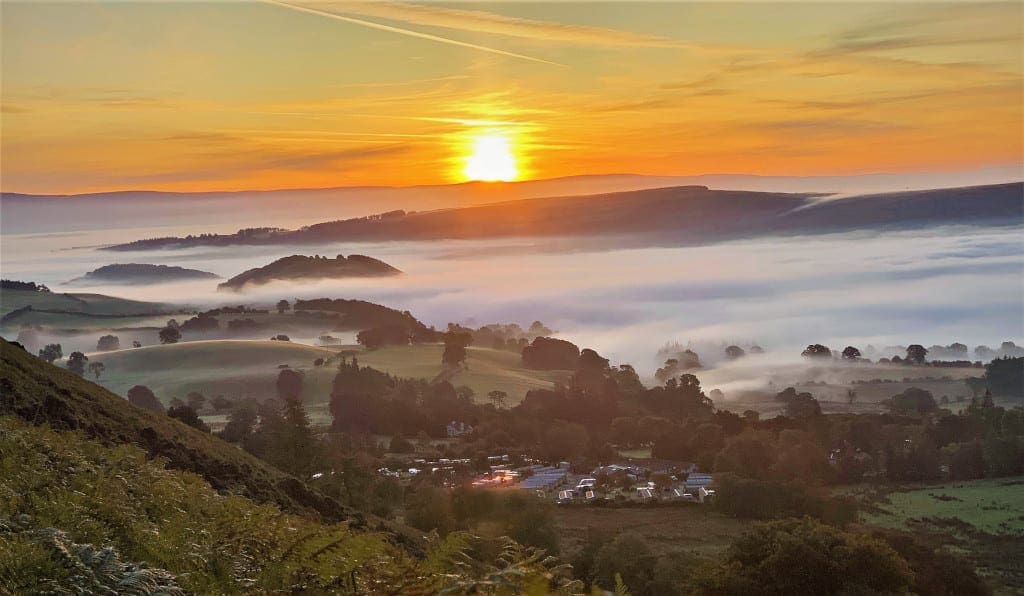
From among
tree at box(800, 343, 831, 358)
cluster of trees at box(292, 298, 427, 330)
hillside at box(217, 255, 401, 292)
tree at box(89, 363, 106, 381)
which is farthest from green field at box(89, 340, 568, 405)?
hillside at box(217, 255, 401, 292)

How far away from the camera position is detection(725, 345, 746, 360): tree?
115 metres

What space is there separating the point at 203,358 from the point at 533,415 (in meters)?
40.6

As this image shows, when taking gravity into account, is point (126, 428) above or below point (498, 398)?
above

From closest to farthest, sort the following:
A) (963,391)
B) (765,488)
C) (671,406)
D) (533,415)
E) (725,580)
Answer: (725,580) → (765,488) → (533,415) → (671,406) → (963,391)

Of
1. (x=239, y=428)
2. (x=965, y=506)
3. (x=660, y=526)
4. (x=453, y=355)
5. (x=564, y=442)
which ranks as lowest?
(x=660, y=526)

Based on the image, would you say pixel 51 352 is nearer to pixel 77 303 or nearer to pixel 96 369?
pixel 96 369

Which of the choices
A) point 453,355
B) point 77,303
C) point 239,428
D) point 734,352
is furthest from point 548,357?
point 77,303

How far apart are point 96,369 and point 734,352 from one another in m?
64.8

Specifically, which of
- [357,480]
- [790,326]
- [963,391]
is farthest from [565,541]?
[790,326]

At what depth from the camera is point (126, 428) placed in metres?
17.9

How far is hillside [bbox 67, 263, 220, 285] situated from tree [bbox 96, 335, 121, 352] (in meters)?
22.5

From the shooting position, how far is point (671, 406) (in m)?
69.4

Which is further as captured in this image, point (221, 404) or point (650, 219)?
point (650, 219)

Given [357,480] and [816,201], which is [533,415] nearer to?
[357,480]
